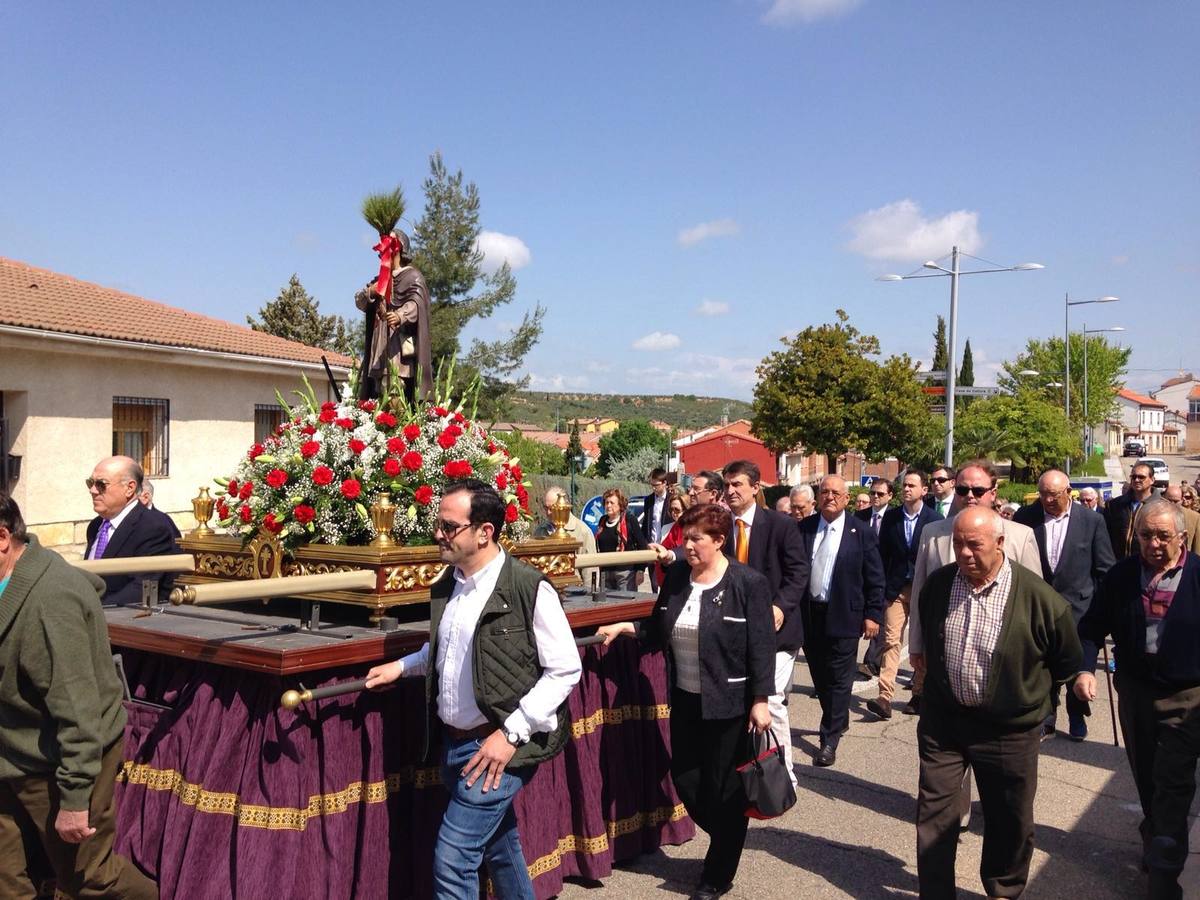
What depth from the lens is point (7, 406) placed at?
46.1 ft

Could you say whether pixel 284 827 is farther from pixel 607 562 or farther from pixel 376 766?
pixel 607 562

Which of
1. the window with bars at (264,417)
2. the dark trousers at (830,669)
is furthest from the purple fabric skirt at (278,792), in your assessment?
the window with bars at (264,417)

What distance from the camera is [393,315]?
5086 mm

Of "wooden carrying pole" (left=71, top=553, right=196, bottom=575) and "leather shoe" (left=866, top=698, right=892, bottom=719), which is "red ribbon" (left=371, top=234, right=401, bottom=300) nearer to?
"wooden carrying pole" (left=71, top=553, right=196, bottom=575)

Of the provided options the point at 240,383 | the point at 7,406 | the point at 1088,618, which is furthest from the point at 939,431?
the point at 1088,618

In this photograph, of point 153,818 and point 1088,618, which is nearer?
point 153,818

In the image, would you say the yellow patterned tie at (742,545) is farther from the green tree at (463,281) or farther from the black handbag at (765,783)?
the green tree at (463,281)

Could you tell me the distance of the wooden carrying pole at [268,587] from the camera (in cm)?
337

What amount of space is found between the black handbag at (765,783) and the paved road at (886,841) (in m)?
0.63

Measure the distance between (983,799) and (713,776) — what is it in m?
1.15

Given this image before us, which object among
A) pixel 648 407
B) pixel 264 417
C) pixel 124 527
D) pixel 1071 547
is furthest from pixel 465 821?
pixel 648 407

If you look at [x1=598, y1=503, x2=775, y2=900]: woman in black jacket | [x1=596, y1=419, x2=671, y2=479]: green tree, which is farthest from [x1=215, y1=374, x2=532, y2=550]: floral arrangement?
[x1=596, y1=419, x2=671, y2=479]: green tree

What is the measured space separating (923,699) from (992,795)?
1.56ft

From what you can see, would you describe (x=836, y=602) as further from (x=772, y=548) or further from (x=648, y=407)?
(x=648, y=407)
